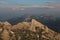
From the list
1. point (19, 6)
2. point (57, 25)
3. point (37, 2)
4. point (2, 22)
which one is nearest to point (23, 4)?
point (19, 6)

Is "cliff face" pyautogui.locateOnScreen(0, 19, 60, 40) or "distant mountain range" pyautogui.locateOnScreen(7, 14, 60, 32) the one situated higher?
"distant mountain range" pyautogui.locateOnScreen(7, 14, 60, 32)

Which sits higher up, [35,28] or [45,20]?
[45,20]

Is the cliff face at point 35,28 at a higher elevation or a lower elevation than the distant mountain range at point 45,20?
lower

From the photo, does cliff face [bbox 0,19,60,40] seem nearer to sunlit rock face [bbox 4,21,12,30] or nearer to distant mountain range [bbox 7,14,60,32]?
sunlit rock face [bbox 4,21,12,30]

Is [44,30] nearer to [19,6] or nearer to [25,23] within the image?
[25,23]

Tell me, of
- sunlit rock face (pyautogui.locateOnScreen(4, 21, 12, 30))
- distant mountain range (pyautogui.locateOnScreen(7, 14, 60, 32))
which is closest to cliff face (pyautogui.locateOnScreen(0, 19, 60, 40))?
sunlit rock face (pyautogui.locateOnScreen(4, 21, 12, 30))

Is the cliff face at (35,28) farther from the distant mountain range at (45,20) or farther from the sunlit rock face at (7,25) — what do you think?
the distant mountain range at (45,20)

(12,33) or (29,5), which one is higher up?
(29,5)

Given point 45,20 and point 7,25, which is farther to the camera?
point 45,20

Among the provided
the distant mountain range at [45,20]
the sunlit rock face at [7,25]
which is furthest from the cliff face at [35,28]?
the distant mountain range at [45,20]

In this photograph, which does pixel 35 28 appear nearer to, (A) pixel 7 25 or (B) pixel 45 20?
(B) pixel 45 20

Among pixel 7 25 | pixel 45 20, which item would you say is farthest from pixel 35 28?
pixel 7 25
